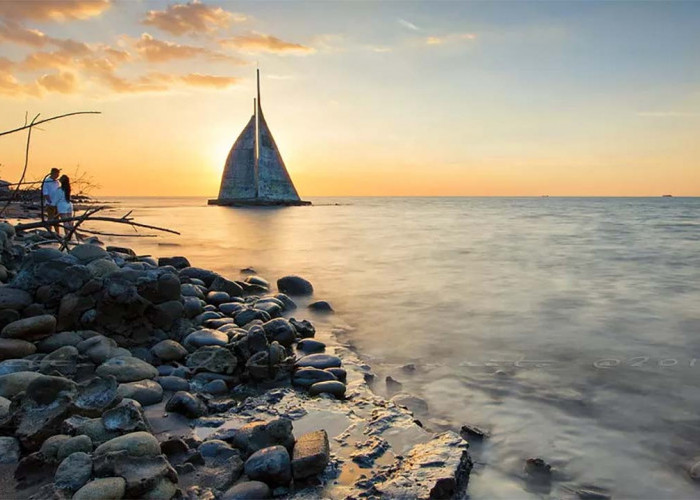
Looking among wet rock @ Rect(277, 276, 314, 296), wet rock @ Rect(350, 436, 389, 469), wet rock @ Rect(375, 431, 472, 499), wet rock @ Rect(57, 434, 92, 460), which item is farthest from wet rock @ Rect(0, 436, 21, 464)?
wet rock @ Rect(277, 276, 314, 296)

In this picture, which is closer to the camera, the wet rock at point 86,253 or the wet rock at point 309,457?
the wet rock at point 309,457

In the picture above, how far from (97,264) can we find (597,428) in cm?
530

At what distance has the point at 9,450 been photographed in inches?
106

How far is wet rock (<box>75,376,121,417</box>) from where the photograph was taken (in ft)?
9.70

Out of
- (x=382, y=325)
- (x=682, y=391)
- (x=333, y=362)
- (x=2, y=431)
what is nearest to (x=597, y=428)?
(x=682, y=391)

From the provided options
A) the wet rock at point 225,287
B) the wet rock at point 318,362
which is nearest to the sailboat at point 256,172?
the wet rock at point 225,287

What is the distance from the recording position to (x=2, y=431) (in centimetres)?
282

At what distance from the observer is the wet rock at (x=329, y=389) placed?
13.1ft

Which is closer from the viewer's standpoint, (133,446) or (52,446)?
(133,446)

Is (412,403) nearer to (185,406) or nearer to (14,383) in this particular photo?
(185,406)

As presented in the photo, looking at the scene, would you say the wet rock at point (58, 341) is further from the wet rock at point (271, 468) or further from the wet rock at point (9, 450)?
the wet rock at point (271, 468)

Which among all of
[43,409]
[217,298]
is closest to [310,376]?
[43,409]

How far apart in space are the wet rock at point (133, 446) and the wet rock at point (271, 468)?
0.53 m

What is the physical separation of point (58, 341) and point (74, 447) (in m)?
2.12
